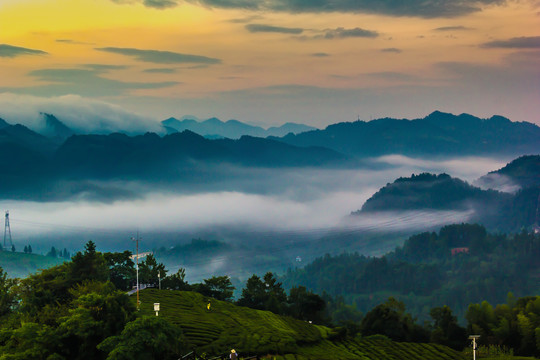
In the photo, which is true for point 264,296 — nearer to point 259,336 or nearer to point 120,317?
point 259,336

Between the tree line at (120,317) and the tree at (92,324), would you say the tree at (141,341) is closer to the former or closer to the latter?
the tree line at (120,317)

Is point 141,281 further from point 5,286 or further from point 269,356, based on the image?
point 269,356

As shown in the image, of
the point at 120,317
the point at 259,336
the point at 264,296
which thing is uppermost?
the point at 264,296

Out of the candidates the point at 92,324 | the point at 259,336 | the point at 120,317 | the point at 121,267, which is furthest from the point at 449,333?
the point at 92,324

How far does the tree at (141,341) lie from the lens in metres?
59.0

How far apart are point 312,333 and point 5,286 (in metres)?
54.1

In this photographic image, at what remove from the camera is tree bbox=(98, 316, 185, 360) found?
2324 inches

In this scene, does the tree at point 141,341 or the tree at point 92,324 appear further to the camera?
the tree at point 92,324

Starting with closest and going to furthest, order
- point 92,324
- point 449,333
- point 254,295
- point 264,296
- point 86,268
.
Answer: point 92,324, point 86,268, point 449,333, point 264,296, point 254,295

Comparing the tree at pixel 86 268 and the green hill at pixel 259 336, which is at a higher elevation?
the tree at pixel 86 268

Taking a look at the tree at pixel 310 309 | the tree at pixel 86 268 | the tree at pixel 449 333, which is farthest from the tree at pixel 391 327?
the tree at pixel 86 268

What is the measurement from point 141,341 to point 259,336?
21.4 m

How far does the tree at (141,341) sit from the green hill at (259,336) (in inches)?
319

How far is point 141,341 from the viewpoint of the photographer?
60.1 m
